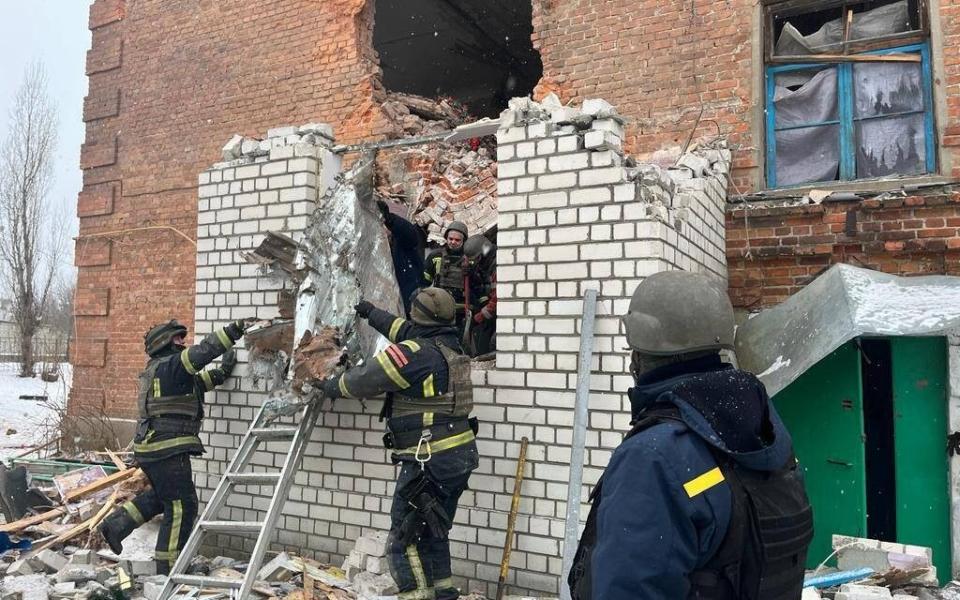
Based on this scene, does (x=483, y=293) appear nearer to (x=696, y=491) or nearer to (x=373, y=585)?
(x=373, y=585)

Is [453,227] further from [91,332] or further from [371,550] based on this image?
[91,332]

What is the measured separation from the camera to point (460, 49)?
11.2 m

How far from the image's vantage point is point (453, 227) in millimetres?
6227

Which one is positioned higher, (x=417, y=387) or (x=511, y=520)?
(x=417, y=387)

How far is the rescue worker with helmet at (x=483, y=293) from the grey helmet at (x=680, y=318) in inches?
149

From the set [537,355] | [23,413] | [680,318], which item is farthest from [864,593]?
[23,413]

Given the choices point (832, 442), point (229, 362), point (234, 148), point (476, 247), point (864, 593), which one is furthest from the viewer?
point (476, 247)

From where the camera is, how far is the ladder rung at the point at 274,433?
14.6 feet

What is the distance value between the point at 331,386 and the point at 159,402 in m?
1.52

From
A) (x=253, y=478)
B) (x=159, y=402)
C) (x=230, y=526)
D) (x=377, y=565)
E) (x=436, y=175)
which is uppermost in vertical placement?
(x=436, y=175)

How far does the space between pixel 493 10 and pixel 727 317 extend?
30.7 feet

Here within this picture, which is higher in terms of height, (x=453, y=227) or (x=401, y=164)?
(x=401, y=164)

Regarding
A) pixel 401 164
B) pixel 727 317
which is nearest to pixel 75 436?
pixel 401 164

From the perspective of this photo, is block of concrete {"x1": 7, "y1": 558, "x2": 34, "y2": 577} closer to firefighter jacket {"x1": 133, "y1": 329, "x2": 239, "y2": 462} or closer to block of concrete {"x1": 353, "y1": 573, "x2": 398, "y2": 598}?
firefighter jacket {"x1": 133, "y1": 329, "x2": 239, "y2": 462}
